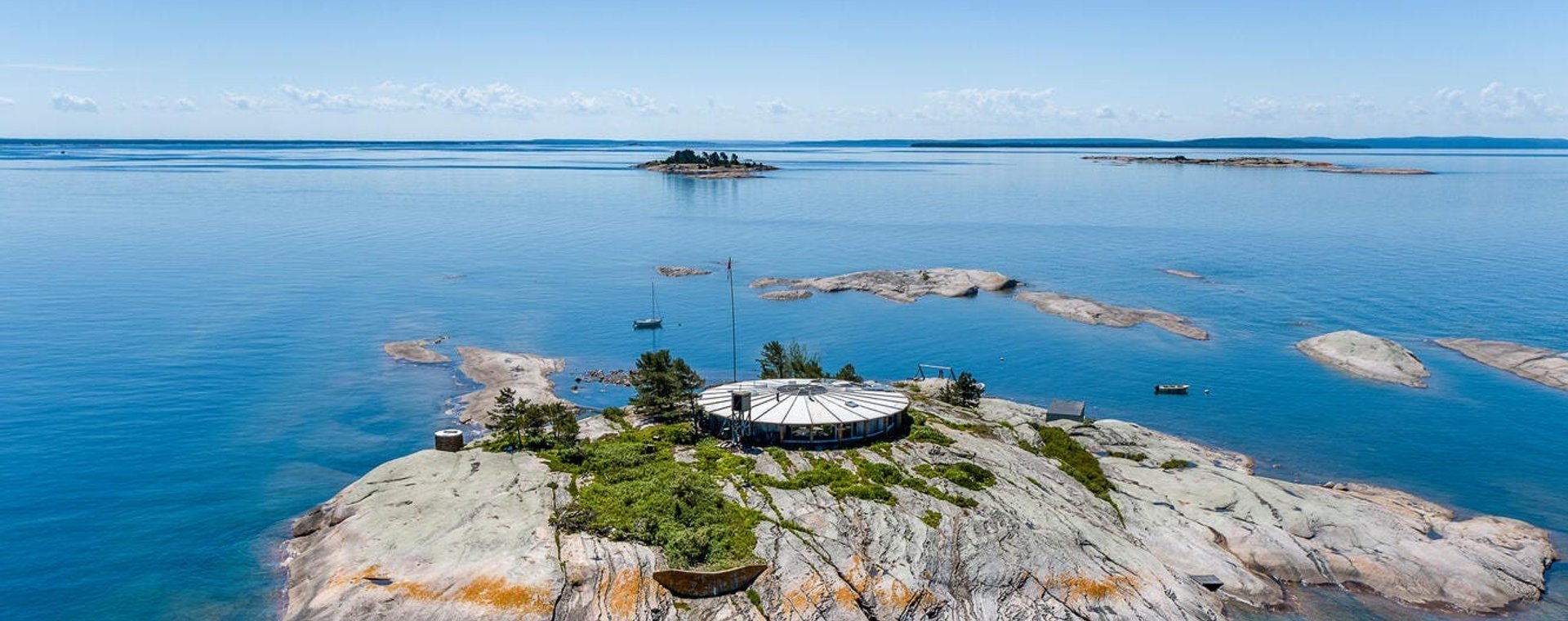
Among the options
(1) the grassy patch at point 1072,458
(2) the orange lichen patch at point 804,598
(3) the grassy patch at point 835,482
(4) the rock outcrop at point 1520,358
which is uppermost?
(3) the grassy patch at point 835,482

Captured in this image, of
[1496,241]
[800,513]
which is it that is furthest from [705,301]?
→ [1496,241]

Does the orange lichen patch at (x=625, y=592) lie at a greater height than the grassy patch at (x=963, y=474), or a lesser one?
lesser

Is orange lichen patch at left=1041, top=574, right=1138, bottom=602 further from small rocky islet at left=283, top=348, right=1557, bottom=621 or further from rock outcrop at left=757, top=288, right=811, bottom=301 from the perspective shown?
rock outcrop at left=757, top=288, right=811, bottom=301

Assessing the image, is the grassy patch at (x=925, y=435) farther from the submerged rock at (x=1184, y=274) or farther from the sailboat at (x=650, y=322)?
the submerged rock at (x=1184, y=274)

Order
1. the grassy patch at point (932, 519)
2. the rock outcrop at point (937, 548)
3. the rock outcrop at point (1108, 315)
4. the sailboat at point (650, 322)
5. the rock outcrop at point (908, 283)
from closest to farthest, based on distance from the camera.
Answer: the rock outcrop at point (937, 548)
the grassy patch at point (932, 519)
the sailboat at point (650, 322)
the rock outcrop at point (1108, 315)
the rock outcrop at point (908, 283)

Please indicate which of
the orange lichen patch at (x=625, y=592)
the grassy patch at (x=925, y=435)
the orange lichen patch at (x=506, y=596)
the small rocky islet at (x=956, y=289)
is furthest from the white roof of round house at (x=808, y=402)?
the small rocky islet at (x=956, y=289)

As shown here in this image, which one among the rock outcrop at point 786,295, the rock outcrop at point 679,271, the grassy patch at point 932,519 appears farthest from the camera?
the rock outcrop at point 679,271

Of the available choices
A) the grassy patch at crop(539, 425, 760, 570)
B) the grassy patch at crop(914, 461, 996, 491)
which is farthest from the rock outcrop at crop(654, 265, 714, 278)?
the grassy patch at crop(914, 461, 996, 491)
